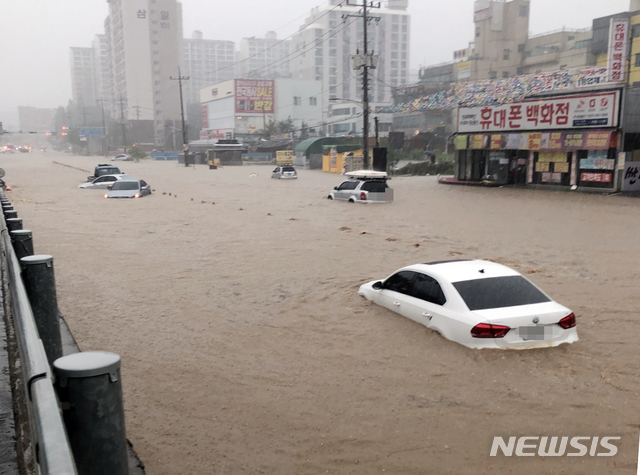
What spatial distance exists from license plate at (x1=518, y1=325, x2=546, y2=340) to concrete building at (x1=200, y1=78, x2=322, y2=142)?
10514cm

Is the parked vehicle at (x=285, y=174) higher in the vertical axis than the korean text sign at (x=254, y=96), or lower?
lower

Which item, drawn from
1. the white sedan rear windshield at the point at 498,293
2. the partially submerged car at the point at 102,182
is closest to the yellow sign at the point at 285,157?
the partially submerged car at the point at 102,182

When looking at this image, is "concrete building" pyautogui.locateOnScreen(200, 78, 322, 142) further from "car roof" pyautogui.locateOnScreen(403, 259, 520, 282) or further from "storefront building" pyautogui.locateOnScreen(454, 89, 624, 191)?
"car roof" pyautogui.locateOnScreen(403, 259, 520, 282)

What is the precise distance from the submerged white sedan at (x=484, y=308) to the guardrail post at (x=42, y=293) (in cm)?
523

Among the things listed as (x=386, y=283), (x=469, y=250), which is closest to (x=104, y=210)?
(x=469, y=250)

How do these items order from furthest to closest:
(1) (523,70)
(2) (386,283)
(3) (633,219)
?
1. (1) (523,70)
2. (3) (633,219)
3. (2) (386,283)

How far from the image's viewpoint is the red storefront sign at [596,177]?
99.6 ft

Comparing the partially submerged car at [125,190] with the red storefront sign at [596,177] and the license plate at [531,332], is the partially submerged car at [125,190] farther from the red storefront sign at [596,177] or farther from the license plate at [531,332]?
the license plate at [531,332]

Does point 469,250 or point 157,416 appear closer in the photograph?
point 157,416

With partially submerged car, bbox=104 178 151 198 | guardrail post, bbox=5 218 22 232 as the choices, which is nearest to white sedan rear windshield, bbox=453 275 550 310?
guardrail post, bbox=5 218 22 232

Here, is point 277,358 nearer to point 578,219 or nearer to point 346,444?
point 346,444

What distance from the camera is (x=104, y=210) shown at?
26719mm

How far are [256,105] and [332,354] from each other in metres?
117

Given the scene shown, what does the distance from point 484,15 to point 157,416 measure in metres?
105
